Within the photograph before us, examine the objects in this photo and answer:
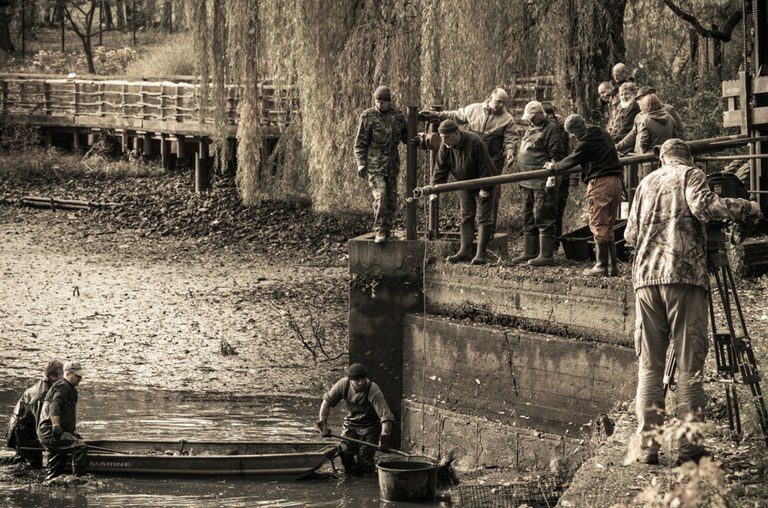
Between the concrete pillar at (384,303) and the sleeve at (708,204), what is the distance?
7.27 m

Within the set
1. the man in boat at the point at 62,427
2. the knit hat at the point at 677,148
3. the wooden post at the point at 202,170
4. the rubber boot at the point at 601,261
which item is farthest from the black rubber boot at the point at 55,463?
the wooden post at the point at 202,170

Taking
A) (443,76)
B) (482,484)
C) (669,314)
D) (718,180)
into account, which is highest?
(443,76)

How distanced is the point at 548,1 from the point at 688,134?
329 cm

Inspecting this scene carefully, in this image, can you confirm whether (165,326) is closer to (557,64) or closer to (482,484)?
(557,64)

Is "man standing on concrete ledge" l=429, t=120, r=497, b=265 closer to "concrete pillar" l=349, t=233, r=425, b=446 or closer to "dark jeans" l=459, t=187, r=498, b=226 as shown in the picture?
"dark jeans" l=459, t=187, r=498, b=226

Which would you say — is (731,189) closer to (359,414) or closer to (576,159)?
(576,159)

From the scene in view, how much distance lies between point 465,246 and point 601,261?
225 cm

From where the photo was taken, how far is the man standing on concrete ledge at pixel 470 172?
15264mm

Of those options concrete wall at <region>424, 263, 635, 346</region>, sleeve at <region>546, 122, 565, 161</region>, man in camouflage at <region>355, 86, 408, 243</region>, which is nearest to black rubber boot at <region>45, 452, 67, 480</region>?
man in camouflage at <region>355, 86, 408, 243</region>

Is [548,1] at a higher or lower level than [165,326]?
higher

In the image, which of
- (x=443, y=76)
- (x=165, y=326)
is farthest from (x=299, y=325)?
(x=443, y=76)

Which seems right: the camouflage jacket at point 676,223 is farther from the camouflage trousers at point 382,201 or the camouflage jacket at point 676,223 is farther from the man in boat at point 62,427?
the man in boat at point 62,427

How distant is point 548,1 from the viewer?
22812 millimetres

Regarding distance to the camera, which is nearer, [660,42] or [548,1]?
[548,1]
